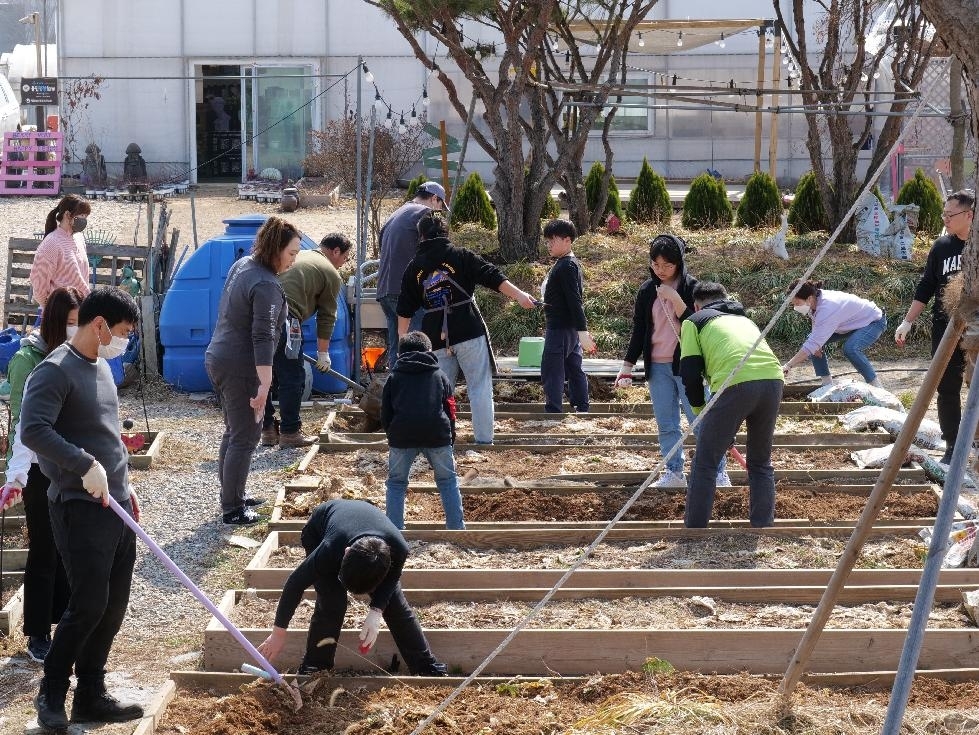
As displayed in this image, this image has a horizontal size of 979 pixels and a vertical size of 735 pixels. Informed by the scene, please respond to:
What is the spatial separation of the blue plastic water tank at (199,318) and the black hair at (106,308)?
5.94 m

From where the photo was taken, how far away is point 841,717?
4.61 m

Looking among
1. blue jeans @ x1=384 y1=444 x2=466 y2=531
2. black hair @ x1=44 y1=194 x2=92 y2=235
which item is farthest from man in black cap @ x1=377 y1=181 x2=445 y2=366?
blue jeans @ x1=384 y1=444 x2=466 y2=531

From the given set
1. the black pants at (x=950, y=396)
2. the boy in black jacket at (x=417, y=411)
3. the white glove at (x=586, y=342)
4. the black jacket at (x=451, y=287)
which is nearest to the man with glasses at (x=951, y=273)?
the black pants at (x=950, y=396)

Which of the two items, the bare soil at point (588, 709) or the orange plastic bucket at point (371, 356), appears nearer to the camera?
the bare soil at point (588, 709)

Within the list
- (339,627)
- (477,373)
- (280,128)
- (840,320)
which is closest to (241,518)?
(477,373)

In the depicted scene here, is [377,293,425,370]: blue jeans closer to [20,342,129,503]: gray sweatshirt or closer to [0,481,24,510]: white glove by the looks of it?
[0,481,24,510]: white glove

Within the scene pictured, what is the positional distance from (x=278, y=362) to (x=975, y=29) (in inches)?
241

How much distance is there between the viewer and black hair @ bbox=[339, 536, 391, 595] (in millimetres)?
4570

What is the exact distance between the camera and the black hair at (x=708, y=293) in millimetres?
6770

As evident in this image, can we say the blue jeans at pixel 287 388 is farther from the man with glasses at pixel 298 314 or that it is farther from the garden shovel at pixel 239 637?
the garden shovel at pixel 239 637

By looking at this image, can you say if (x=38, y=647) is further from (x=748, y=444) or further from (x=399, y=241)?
(x=399, y=241)

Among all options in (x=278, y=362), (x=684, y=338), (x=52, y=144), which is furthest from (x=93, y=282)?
(x=52, y=144)

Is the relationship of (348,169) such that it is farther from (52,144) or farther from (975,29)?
(975,29)

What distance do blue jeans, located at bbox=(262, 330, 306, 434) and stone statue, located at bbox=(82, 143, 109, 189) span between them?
1449cm
